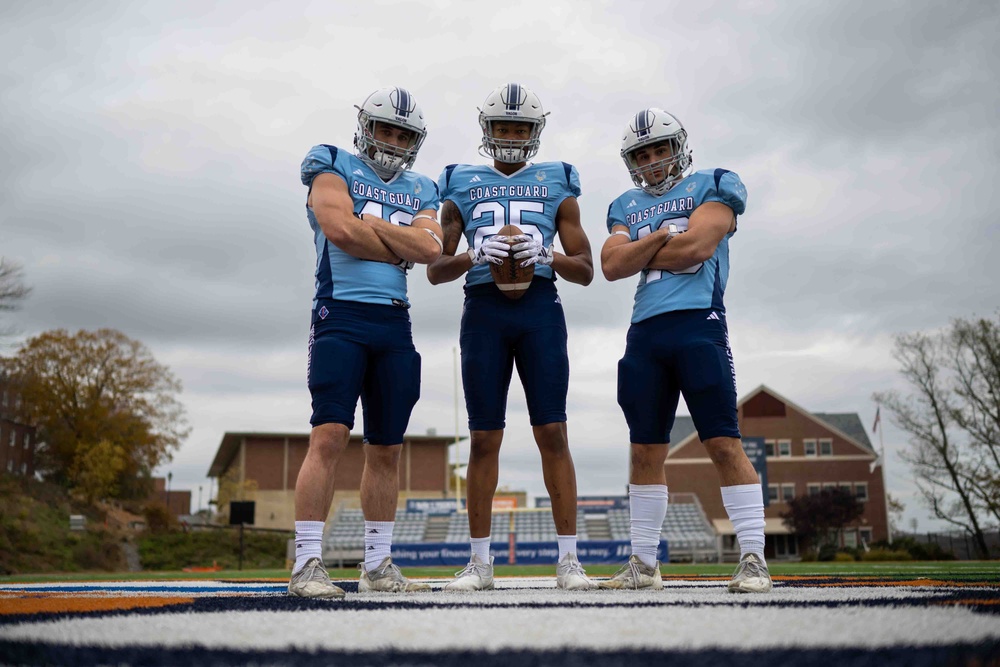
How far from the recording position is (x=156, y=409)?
39.6 meters

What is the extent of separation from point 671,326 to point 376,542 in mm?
1731

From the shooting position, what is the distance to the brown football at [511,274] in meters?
4.12

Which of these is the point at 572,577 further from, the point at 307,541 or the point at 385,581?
the point at 307,541

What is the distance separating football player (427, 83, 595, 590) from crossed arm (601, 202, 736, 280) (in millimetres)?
409

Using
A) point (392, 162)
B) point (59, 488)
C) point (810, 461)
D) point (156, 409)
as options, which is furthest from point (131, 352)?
point (392, 162)

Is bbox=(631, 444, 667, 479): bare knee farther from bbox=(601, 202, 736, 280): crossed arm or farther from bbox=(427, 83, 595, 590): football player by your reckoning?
bbox=(601, 202, 736, 280): crossed arm

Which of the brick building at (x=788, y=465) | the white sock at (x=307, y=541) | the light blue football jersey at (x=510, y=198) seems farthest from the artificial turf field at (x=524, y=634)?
the brick building at (x=788, y=465)

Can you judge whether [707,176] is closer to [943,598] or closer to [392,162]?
[392,162]

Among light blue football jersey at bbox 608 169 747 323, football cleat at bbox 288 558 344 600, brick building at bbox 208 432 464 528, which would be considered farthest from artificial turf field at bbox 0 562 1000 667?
brick building at bbox 208 432 464 528

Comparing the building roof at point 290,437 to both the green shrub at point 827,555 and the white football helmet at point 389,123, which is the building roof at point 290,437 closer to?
the green shrub at point 827,555

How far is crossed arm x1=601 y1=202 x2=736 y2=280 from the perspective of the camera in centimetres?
386

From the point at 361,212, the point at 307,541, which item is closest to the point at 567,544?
the point at 307,541

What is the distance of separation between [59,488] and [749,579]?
123 feet

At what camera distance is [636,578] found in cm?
381
